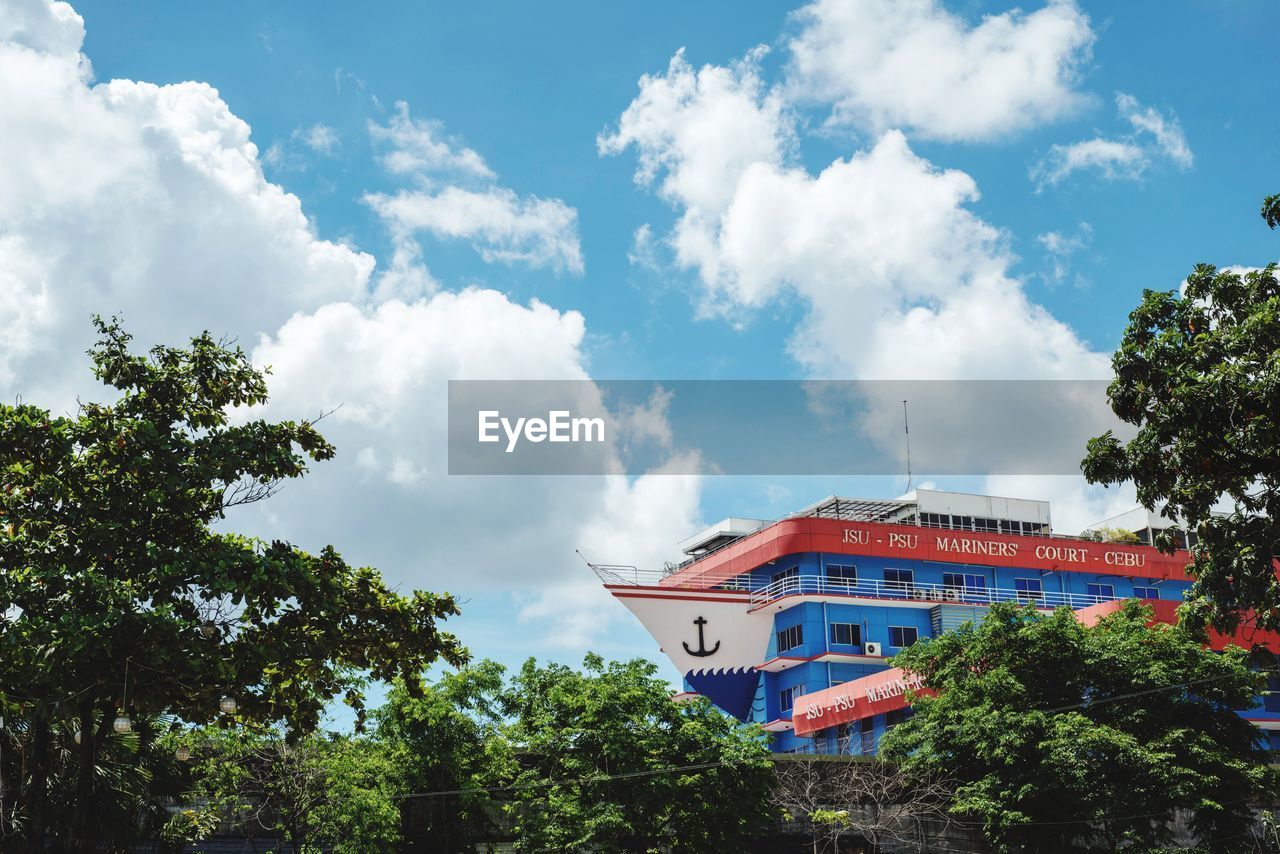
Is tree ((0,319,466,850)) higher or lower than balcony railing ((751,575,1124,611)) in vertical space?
lower

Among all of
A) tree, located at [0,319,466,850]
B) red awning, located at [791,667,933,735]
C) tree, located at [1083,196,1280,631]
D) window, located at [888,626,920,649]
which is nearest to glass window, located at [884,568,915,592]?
window, located at [888,626,920,649]

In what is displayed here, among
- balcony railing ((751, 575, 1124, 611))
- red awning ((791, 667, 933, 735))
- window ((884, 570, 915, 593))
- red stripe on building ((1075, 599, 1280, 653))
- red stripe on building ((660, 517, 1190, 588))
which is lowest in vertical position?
red awning ((791, 667, 933, 735))

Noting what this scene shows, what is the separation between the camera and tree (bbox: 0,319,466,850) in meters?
16.8

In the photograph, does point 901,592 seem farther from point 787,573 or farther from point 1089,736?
point 1089,736

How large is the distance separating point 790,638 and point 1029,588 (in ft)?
43.3

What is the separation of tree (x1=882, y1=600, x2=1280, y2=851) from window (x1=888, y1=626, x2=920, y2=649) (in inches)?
833

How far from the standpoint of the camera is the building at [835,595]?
53.1 m

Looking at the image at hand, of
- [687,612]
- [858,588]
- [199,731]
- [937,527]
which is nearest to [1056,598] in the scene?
[937,527]

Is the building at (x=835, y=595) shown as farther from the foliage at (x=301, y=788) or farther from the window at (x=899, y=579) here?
the foliage at (x=301, y=788)

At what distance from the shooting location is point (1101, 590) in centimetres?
6028

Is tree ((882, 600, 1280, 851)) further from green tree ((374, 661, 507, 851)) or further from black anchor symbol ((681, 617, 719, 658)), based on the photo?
black anchor symbol ((681, 617, 719, 658))

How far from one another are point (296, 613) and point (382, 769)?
11130mm

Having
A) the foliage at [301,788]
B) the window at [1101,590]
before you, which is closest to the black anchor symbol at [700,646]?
the window at [1101,590]

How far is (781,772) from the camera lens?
33344mm
